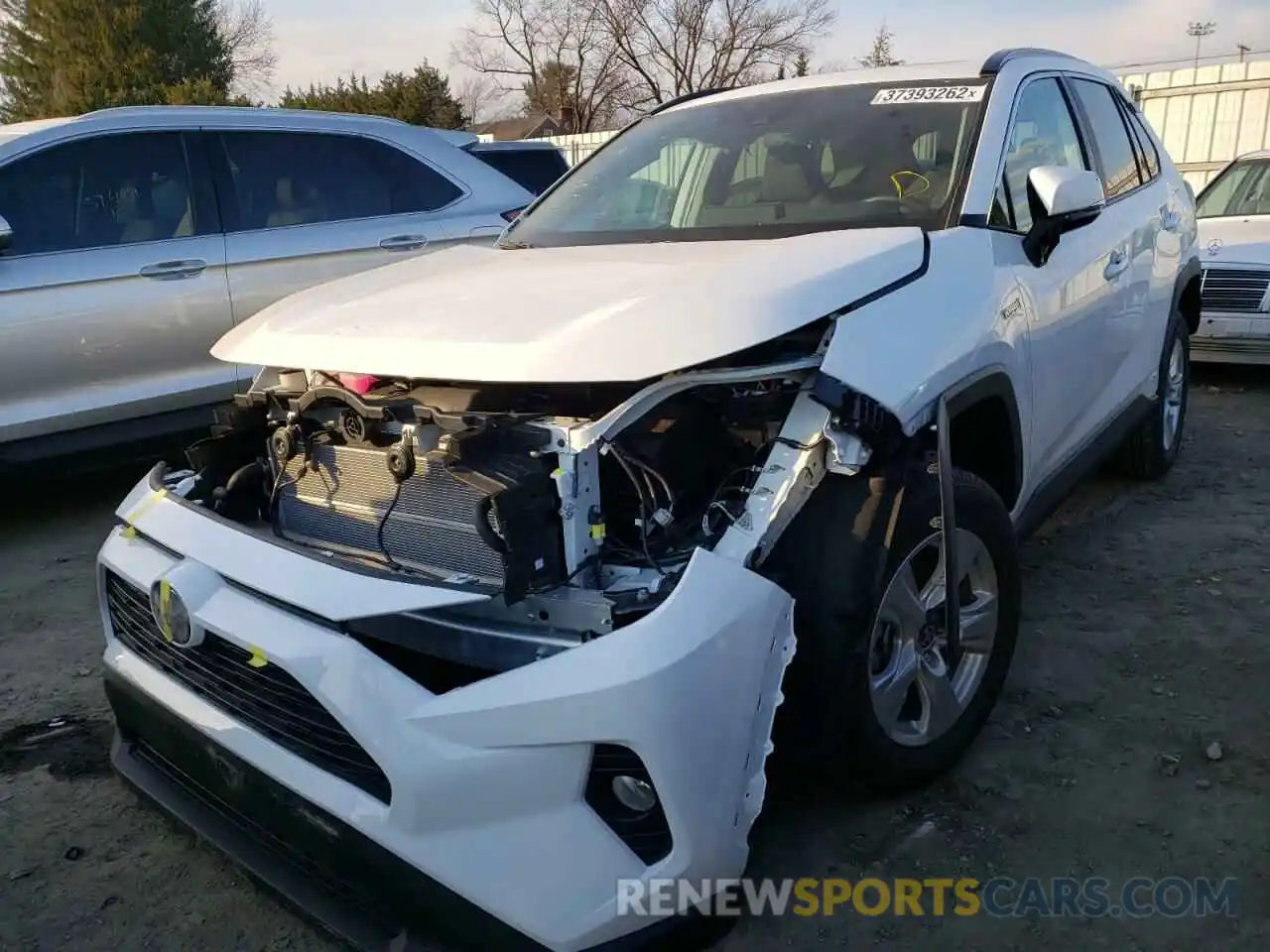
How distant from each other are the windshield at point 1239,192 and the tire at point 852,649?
7.35 meters

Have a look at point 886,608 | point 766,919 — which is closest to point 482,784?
point 766,919

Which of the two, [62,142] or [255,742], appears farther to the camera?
[62,142]

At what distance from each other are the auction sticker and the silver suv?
3130mm

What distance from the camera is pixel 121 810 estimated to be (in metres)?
2.82

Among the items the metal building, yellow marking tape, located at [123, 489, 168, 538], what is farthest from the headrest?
the metal building

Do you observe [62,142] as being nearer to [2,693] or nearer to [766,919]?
[2,693]

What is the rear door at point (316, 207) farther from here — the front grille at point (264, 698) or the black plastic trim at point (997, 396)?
the black plastic trim at point (997, 396)

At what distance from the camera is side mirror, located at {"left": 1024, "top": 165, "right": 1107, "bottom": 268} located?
286 cm

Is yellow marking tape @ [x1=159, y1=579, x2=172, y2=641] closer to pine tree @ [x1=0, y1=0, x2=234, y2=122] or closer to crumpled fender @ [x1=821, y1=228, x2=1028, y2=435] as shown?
crumpled fender @ [x1=821, y1=228, x2=1028, y2=435]

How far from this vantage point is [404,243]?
5777 mm

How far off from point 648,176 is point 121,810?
257 centimetres

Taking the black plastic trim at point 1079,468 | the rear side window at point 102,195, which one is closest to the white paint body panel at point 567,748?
the black plastic trim at point 1079,468

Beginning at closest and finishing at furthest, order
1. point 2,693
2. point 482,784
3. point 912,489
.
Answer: point 482,784
point 912,489
point 2,693

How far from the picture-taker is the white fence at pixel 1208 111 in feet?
39.1
